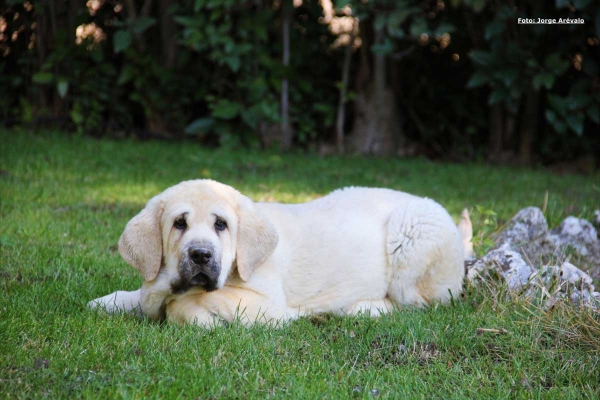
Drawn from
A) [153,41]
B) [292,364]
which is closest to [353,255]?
[292,364]

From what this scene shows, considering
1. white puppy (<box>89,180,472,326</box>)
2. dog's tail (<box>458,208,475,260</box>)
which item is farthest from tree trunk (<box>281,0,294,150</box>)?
white puppy (<box>89,180,472,326</box>)

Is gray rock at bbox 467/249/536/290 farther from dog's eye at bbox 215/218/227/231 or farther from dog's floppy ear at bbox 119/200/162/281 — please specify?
dog's floppy ear at bbox 119/200/162/281

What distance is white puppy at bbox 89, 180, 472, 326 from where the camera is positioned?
13.2 feet

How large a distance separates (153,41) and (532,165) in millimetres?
6061

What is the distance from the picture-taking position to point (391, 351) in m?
3.85

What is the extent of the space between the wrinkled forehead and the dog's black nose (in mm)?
221

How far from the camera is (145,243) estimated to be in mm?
4090

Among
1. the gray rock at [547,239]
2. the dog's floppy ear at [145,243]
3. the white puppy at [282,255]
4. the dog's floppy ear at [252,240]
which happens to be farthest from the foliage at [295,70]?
the dog's floppy ear at [145,243]

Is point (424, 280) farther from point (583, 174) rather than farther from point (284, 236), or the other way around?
point (583, 174)

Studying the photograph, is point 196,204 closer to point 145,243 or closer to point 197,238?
point 197,238

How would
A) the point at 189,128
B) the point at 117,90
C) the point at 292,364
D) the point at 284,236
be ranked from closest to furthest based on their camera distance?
the point at 292,364 → the point at 284,236 → the point at 189,128 → the point at 117,90

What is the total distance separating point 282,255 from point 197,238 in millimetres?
693

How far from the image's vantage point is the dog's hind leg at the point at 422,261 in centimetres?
471

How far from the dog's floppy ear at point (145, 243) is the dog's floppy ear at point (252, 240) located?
1.43 feet
